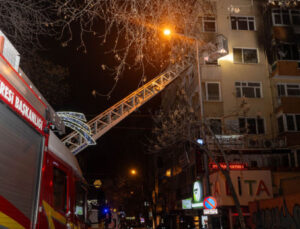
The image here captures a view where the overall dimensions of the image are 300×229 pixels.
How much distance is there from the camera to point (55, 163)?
5578 mm

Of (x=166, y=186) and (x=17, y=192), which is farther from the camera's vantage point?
(x=166, y=186)

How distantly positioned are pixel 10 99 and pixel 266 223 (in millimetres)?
14775

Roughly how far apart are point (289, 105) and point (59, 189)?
77.6 ft

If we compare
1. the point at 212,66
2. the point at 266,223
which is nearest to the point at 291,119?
the point at 212,66

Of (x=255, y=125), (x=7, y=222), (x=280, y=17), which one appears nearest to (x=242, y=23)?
(x=280, y=17)

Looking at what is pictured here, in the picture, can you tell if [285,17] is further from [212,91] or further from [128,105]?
[128,105]

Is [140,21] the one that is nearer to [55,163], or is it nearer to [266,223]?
[55,163]

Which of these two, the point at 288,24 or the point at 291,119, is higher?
the point at 288,24

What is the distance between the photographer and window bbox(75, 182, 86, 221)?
294 inches

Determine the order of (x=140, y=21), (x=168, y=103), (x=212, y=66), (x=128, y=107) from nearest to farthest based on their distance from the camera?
(x=140, y=21) < (x=128, y=107) < (x=212, y=66) < (x=168, y=103)

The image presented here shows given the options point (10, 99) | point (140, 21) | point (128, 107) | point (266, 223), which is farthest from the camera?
point (128, 107)

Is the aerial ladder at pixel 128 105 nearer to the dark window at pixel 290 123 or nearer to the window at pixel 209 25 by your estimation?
the window at pixel 209 25

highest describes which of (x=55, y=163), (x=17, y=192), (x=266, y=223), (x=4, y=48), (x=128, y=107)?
(x=128, y=107)

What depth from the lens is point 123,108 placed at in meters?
21.8
